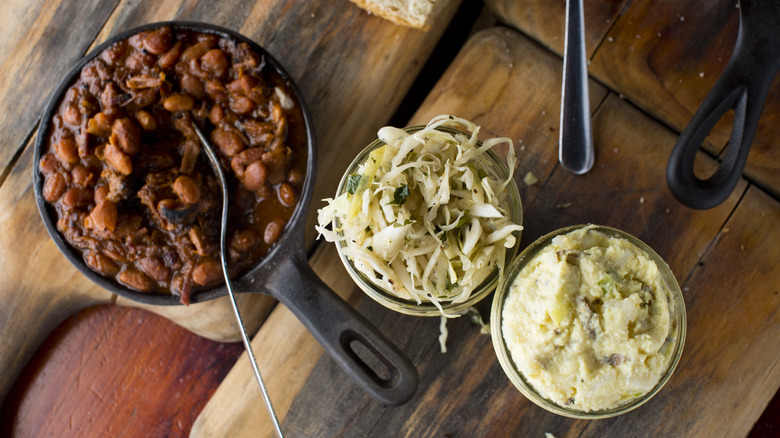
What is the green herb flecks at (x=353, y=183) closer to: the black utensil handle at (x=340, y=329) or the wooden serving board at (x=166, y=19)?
the black utensil handle at (x=340, y=329)

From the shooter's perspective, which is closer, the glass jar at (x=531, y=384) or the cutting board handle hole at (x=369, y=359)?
the glass jar at (x=531, y=384)

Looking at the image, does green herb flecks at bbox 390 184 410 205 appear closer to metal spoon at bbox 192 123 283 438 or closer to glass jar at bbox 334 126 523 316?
glass jar at bbox 334 126 523 316

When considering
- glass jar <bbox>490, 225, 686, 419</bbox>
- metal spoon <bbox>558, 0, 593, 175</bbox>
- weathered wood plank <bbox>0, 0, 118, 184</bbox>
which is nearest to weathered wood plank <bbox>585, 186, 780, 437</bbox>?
glass jar <bbox>490, 225, 686, 419</bbox>

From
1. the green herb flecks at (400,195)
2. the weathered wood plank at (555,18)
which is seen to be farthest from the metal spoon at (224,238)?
the weathered wood plank at (555,18)

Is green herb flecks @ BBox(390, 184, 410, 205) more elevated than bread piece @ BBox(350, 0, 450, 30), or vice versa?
bread piece @ BBox(350, 0, 450, 30)

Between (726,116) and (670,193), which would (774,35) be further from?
(670,193)

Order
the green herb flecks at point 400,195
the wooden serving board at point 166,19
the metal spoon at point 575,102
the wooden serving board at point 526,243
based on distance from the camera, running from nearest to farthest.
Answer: the green herb flecks at point 400,195 < the metal spoon at point 575,102 < the wooden serving board at point 526,243 < the wooden serving board at point 166,19
